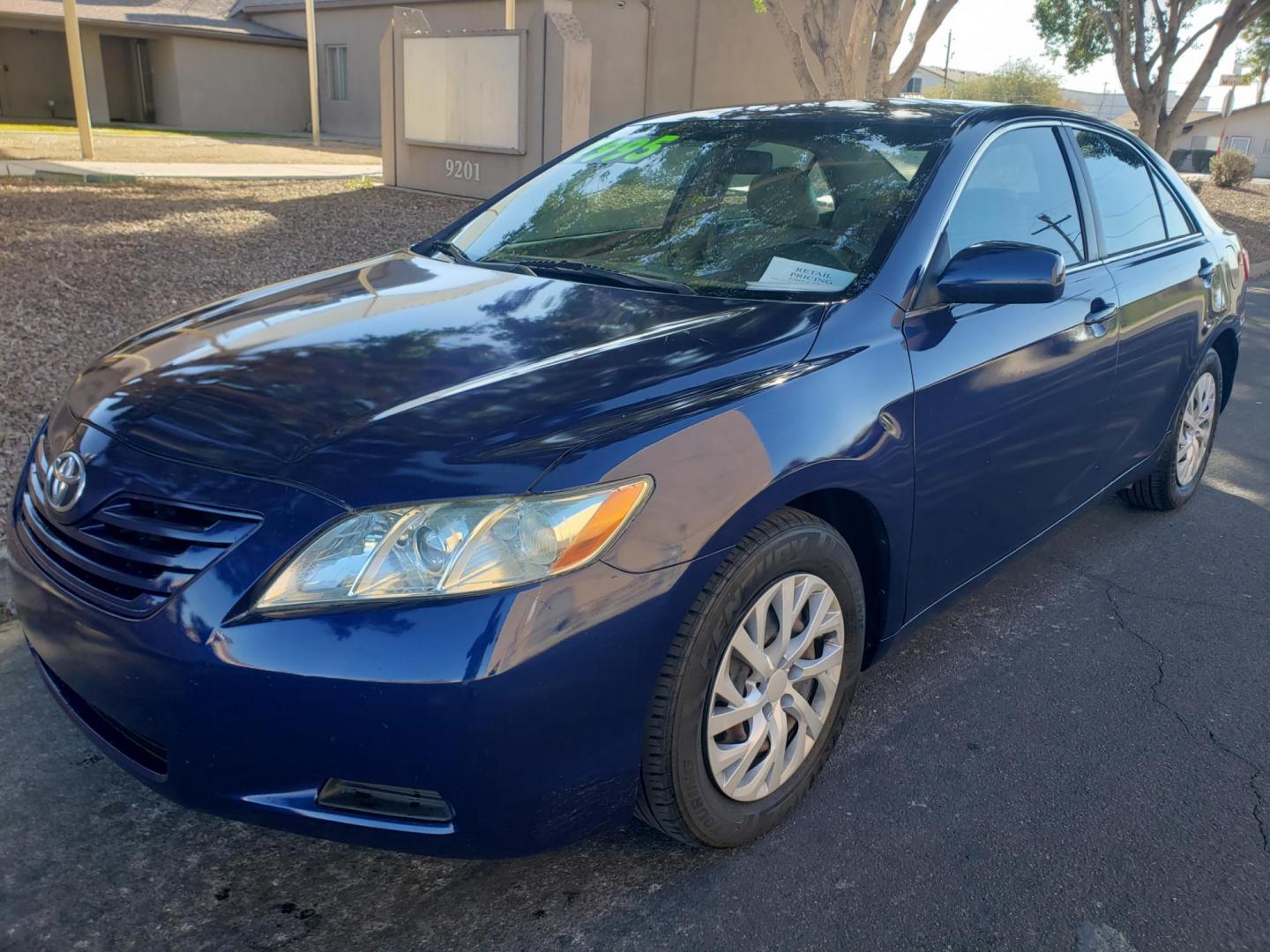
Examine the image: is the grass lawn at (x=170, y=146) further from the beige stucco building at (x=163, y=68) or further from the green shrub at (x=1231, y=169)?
the green shrub at (x=1231, y=169)

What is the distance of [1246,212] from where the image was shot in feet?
65.3

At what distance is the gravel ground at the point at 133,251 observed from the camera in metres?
5.84

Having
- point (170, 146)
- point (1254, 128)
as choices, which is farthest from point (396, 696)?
point (1254, 128)

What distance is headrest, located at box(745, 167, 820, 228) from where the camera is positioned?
3264 mm

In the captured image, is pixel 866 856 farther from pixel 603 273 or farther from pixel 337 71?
pixel 337 71

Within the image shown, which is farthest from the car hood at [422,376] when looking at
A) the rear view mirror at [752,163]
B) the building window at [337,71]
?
the building window at [337,71]

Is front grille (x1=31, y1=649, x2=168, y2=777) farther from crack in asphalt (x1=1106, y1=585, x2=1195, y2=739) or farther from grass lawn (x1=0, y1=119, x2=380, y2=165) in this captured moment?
grass lawn (x1=0, y1=119, x2=380, y2=165)

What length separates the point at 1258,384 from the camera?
24.9 ft

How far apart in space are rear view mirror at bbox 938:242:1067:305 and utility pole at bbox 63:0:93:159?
14830 millimetres

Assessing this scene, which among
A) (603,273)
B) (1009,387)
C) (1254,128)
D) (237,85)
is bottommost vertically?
(1254,128)

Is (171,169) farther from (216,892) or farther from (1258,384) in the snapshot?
(216,892)

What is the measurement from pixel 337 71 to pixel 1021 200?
27.2 m

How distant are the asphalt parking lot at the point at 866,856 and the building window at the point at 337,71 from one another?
2654 cm

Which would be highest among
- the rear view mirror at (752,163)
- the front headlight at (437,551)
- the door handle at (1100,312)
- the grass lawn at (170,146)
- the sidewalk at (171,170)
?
the rear view mirror at (752,163)
